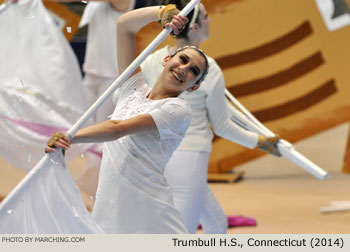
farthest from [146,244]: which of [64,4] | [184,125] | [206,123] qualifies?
[64,4]

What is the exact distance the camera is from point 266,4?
6215 millimetres

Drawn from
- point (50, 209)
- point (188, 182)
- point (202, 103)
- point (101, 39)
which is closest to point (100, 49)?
point (101, 39)

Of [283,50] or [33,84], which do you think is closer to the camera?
[33,84]

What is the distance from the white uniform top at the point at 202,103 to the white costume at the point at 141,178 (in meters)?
0.75

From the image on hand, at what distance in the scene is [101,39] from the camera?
4.41 m

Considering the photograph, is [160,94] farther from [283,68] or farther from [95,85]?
[283,68]

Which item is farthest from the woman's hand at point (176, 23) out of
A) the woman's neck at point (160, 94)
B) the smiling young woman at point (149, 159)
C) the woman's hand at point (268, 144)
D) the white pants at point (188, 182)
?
the woman's hand at point (268, 144)

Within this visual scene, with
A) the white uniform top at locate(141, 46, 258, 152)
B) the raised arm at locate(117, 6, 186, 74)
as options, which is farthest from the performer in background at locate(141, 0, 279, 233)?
the raised arm at locate(117, 6, 186, 74)

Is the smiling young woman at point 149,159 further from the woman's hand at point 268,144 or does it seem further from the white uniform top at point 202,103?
the woman's hand at point 268,144

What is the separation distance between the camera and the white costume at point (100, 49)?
4.22 meters

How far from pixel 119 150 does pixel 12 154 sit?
1.91 metres

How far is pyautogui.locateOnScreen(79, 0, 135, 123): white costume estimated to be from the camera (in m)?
4.22

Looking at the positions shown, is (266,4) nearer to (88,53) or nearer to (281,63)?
(281,63)

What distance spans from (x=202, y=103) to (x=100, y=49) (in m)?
1.67
